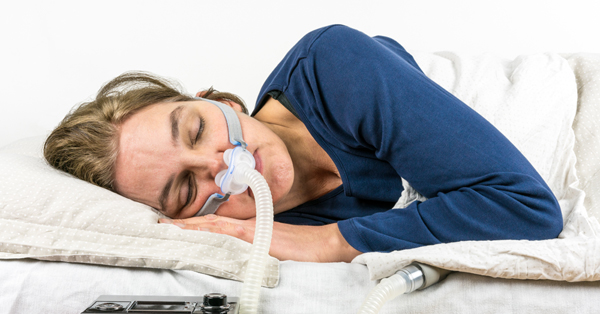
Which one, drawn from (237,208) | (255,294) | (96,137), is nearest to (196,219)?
(237,208)

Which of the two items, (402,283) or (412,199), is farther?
(412,199)

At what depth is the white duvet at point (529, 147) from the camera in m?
0.71

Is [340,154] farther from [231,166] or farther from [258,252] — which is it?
[258,252]

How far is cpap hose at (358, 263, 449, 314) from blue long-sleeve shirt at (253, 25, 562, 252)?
0.66 ft

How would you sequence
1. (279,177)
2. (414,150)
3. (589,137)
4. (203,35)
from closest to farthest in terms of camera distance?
(414,150)
(279,177)
(589,137)
(203,35)

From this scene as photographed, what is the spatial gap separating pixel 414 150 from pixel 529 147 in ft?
1.47

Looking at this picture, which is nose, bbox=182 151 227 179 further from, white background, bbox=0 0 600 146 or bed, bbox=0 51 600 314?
white background, bbox=0 0 600 146

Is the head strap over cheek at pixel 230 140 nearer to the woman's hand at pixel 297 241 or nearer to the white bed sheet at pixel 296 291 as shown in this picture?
the woman's hand at pixel 297 241

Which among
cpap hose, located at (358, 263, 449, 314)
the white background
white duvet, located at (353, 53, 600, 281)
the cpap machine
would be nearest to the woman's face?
the cpap machine

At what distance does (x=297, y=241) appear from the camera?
1030 mm

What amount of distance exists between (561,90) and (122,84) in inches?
55.0

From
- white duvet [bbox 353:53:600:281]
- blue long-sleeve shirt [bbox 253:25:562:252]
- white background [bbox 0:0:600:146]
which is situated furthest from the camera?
white background [bbox 0:0:600:146]

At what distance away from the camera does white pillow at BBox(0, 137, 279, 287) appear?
0.78 m

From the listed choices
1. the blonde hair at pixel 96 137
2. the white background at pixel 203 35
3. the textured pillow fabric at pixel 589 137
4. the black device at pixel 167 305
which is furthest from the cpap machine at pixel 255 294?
the white background at pixel 203 35
